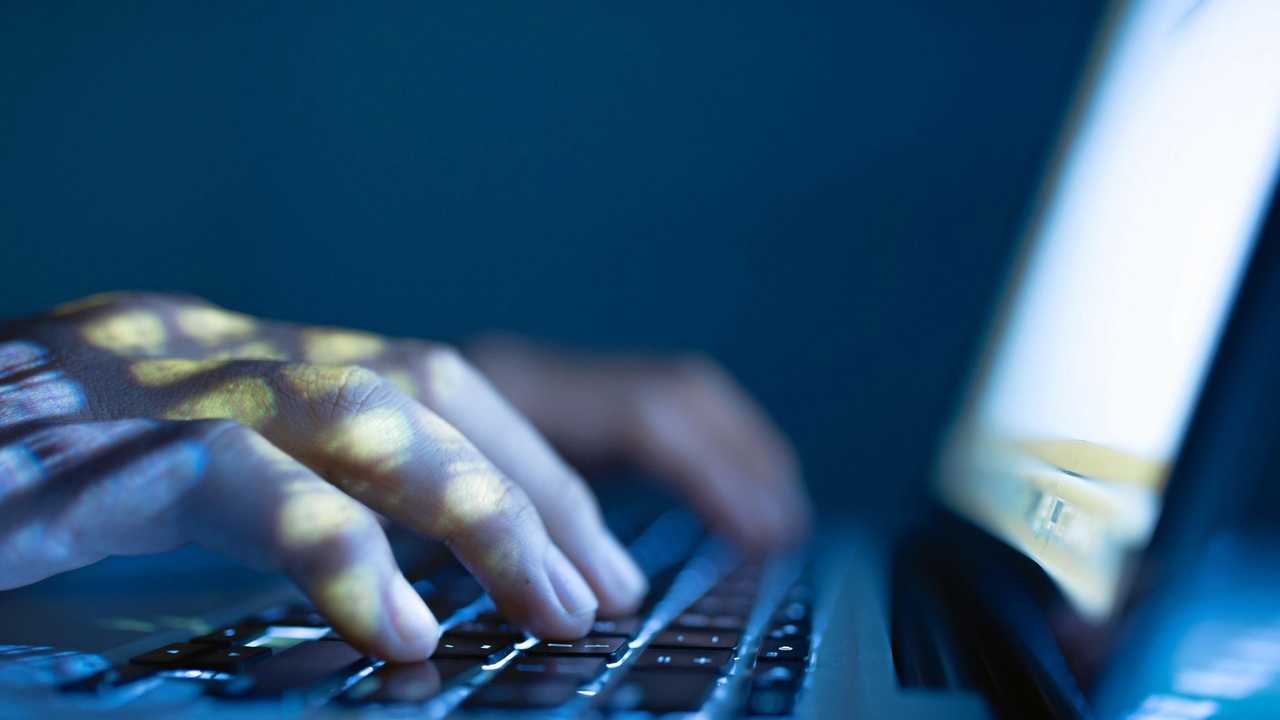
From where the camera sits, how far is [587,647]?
52cm

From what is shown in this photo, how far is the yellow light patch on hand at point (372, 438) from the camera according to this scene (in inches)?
21.6

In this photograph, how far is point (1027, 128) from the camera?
6.77 feet

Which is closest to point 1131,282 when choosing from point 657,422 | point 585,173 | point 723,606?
point 723,606

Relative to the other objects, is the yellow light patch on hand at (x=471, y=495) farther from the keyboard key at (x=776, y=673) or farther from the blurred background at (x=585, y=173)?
the blurred background at (x=585, y=173)

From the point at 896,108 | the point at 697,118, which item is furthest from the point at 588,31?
the point at 896,108

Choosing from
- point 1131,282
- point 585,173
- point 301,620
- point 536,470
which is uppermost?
point 585,173

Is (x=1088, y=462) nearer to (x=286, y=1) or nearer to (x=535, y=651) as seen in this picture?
(x=535, y=651)

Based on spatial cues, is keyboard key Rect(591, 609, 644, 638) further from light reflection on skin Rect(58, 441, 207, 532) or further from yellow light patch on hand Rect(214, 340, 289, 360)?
yellow light patch on hand Rect(214, 340, 289, 360)

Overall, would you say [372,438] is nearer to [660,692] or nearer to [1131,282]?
[660,692]

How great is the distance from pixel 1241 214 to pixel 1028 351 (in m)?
0.61

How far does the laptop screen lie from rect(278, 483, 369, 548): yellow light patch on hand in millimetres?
323

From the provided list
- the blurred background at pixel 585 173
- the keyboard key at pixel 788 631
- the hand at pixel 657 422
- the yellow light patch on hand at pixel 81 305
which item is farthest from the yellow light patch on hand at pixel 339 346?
the blurred background at pixel 585 173

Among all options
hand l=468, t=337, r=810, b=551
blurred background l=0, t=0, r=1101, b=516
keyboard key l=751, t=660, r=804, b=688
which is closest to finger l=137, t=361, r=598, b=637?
keyboard key l=751, t=660, r=804, b=688

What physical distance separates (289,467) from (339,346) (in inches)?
12.4
